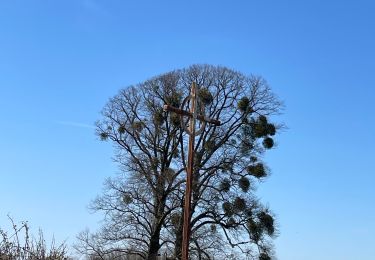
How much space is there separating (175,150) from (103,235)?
5603mm

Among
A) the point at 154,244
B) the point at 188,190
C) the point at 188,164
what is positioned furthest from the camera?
the point at 154,244

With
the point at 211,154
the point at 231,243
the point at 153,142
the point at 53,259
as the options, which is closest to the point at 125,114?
the point at 153,142

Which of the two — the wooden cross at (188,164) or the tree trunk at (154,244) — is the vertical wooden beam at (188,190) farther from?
the tree trunk at (154,244)

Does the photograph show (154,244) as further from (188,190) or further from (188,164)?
(188,190)

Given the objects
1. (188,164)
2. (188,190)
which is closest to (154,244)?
(188,164)

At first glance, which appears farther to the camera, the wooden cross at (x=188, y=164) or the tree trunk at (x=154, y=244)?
the tree trunk at (x=154, y=244)

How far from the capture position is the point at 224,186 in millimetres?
27750

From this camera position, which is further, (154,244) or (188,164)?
(154,244)

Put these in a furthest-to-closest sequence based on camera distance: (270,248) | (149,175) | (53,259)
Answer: (149,175), (270,248), (53,259)

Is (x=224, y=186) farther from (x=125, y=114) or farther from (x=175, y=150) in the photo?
(x=125, y=114)

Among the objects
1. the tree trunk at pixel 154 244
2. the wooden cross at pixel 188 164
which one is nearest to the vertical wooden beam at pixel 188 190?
the wooden cross at pixel 188 164

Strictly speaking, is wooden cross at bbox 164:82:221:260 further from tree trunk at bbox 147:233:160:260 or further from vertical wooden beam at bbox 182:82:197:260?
tree trunk at bbox 147:233:160:260

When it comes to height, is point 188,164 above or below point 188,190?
above

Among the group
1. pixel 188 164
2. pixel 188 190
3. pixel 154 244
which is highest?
pixel 154 244
